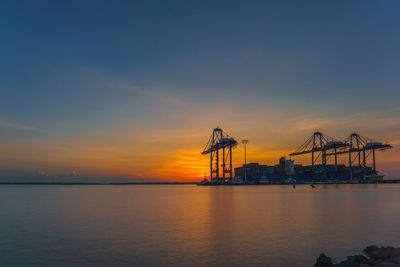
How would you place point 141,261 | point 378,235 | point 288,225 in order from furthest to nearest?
point 288,225 → point 378,235 → point 141,261

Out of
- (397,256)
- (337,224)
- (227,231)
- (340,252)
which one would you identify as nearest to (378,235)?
(337,224)

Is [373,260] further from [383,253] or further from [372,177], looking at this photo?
[372,177]

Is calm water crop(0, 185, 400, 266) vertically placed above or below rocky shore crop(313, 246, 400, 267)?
below

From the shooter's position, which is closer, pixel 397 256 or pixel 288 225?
pixel 397 256

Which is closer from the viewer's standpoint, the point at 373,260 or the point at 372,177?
the point at 373,260

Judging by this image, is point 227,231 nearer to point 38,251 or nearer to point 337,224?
point 337,224

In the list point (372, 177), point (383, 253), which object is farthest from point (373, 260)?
point (372, 177)

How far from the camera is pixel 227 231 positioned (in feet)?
79.7

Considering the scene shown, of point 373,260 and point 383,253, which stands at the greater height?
point 383,253

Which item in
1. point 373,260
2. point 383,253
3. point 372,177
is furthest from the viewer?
point 372,177

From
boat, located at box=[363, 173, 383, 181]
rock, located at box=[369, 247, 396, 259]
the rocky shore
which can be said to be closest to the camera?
the rocky shore

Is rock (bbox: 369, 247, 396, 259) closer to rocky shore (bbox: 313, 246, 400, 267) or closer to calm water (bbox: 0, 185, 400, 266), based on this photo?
rocky shore (bbox: 313, 246, 400, 267)

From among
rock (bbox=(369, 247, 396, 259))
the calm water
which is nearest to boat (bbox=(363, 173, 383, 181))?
the calm water

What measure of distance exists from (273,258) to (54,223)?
22479 millimetres
